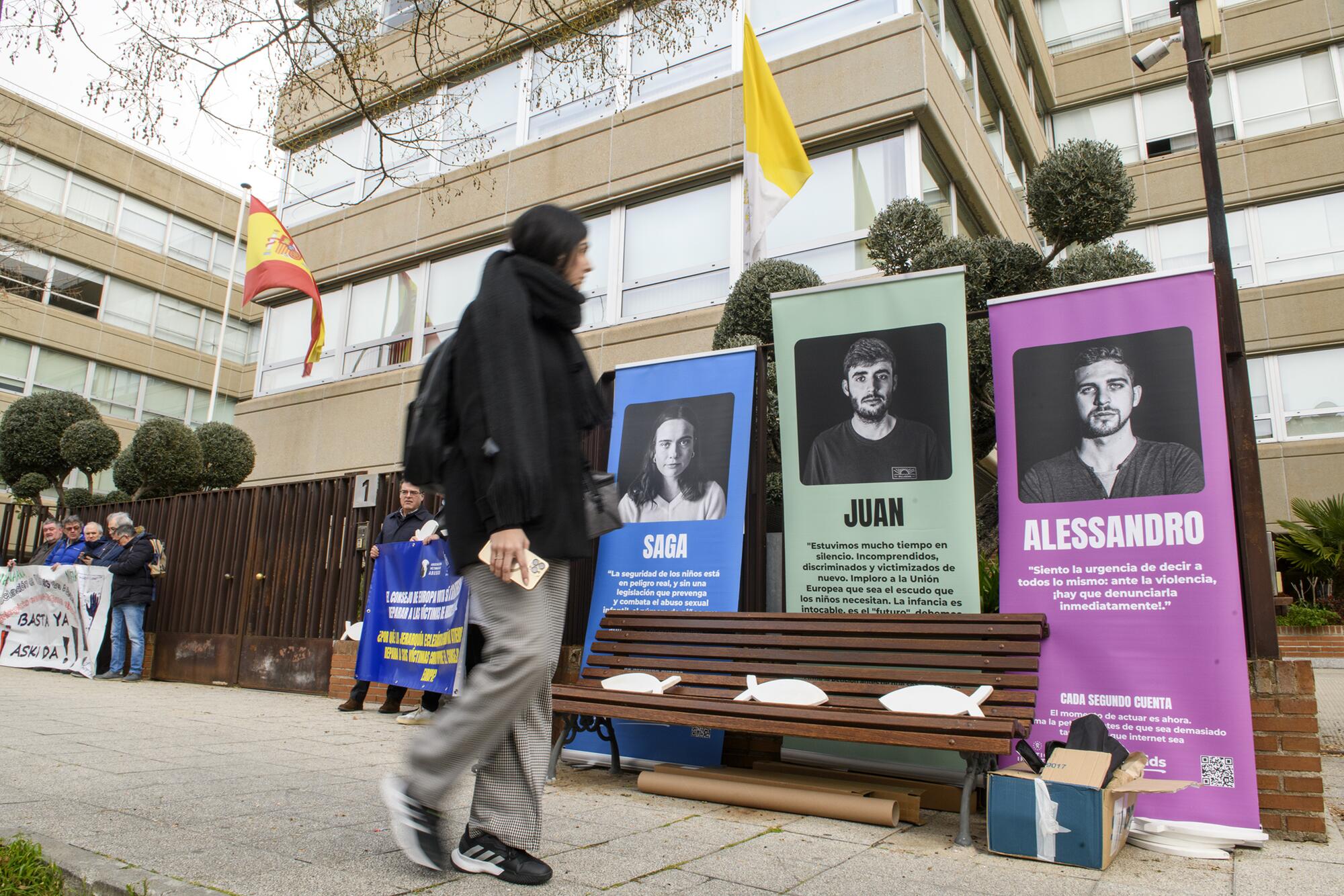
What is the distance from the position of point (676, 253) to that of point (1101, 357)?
916 centimetres

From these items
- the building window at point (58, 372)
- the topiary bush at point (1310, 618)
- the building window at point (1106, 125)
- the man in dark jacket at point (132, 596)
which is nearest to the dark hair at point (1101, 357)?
the man in dark jacket at point (132, 596)

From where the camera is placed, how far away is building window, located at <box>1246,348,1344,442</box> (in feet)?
57.6

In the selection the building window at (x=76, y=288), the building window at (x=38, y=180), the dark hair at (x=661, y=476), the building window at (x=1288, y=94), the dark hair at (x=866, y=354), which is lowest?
the dark hair at (x=661, y=476)

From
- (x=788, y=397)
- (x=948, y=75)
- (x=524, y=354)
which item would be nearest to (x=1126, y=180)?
(x=948, y=75)

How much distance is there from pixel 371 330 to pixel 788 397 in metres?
12.7

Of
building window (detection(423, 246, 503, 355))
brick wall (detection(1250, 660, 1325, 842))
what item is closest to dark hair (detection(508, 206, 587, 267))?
brick wall (detection(1250, 660, 1325, 842))

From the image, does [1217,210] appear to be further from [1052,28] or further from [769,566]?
[1052,28]

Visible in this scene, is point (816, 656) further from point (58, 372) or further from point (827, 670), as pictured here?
point (58, 372)

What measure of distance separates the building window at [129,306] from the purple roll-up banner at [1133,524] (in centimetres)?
3279

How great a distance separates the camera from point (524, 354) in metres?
2.68

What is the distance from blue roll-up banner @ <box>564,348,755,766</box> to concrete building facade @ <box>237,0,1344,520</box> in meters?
3.08

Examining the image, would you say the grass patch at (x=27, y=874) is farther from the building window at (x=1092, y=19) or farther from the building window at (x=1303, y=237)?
the building window at (x=1092, y=19)

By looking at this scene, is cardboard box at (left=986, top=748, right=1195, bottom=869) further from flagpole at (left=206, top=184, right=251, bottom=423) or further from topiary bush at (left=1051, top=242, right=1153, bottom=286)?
flagpole at (left=206, top=184, right=251, bottom=423)

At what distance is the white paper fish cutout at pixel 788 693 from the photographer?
13.5ft
